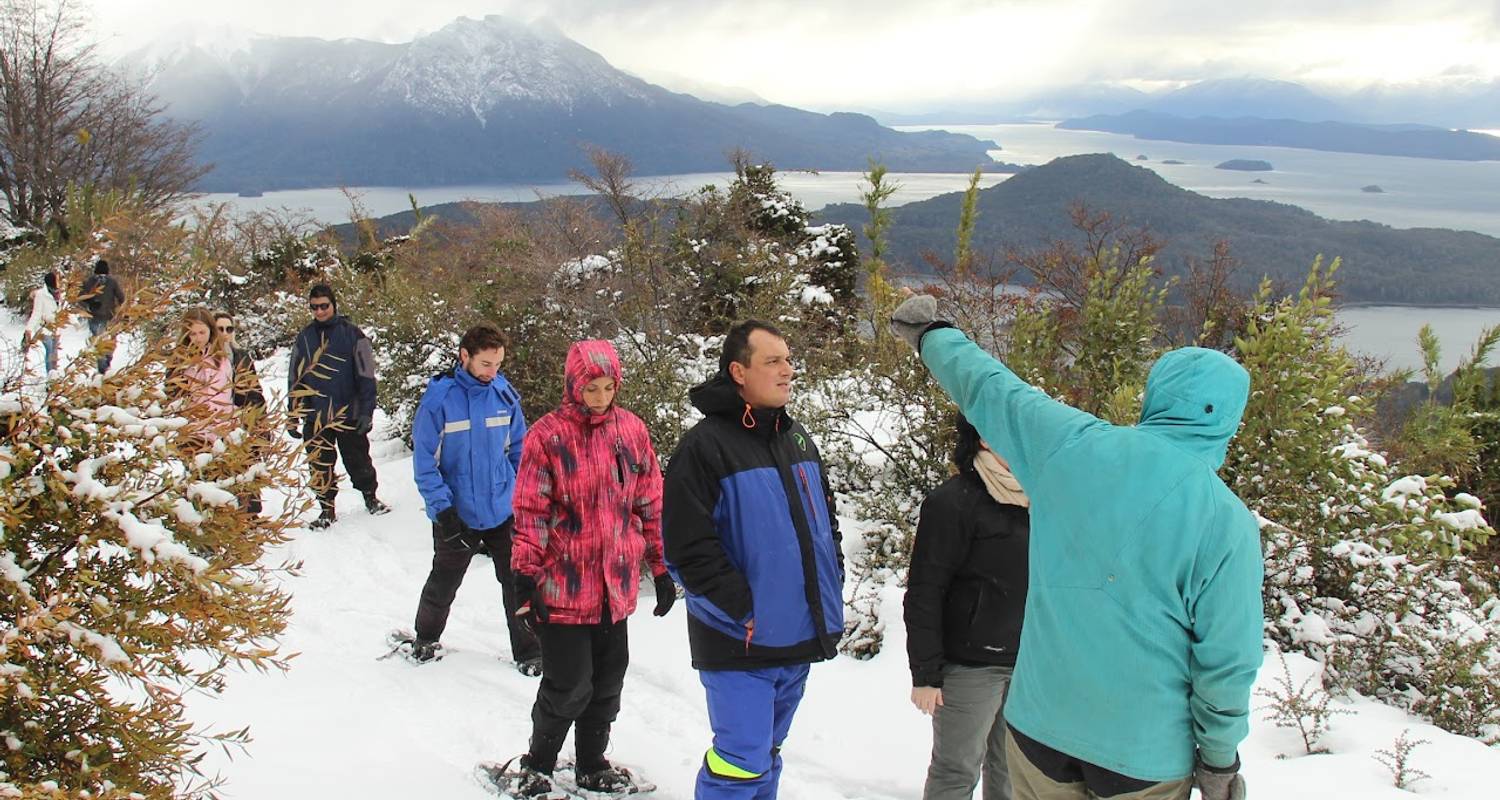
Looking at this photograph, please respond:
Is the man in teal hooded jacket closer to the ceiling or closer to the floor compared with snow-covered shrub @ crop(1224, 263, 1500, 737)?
closer to the ceiling

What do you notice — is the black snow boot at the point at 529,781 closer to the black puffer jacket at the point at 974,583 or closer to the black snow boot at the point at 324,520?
the black puffer jacket at the point at 974,583

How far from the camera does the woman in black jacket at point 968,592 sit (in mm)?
2771

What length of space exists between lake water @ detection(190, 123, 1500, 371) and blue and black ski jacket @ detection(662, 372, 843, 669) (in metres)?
34.1

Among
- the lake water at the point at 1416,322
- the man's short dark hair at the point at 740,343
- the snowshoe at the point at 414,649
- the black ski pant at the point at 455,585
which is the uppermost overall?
the man's short dark hair at the point at 740,343

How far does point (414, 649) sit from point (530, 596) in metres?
1.82

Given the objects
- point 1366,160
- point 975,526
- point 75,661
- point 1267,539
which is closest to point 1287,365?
point 1267,539

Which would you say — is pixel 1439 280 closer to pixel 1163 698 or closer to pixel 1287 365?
pixel 1287 365

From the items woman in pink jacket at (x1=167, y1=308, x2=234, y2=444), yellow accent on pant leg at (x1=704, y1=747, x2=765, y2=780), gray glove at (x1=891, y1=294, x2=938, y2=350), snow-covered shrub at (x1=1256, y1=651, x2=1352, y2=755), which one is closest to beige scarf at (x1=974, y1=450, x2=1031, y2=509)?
gray glove at (x1=891, y1=294, x2=938, y2=350)

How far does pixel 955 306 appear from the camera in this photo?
7801mm

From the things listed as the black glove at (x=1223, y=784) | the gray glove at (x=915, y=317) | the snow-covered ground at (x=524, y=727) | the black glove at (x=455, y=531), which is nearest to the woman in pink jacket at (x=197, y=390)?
the snow-covered ground at (x=524, y=727)

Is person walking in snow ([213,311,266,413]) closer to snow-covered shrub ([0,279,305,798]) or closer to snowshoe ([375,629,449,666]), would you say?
snow-covered shrub ([0,279,305,798])

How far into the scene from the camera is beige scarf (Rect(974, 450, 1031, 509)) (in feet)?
9.06

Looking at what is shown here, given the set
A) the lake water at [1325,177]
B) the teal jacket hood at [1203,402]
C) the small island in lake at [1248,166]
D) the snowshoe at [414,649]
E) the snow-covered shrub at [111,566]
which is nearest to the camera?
the snow-covered shrub at [111,566]

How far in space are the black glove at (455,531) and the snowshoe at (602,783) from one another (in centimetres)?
138
